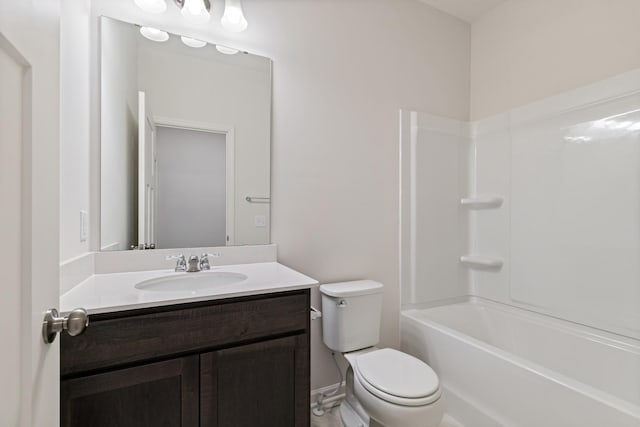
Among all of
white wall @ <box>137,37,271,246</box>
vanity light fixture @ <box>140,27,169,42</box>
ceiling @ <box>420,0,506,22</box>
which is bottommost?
white wall @ <box>137,37,271,246</box>

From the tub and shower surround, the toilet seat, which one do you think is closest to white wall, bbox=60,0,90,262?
the toilet seat

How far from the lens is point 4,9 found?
429 mm

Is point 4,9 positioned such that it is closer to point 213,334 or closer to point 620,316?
point 213,334

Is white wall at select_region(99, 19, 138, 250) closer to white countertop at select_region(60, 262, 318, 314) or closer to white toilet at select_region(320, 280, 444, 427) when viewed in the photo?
white countertop at select_region(60, 262, 318, 314)

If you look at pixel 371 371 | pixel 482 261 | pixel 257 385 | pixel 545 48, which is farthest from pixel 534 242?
pixel 257 385

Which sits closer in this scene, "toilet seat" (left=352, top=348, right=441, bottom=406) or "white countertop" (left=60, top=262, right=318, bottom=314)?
"white countertop" (left=60, top=262, right=318, bottom=314)

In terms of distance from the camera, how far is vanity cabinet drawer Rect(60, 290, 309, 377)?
2.96 ft

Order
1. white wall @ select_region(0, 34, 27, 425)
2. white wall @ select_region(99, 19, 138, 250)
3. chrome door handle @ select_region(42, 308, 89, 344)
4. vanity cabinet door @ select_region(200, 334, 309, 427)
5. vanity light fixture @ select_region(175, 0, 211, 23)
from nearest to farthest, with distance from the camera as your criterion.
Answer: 1. white wall @ select_region(0, 34, 27, 425)
2. chrome door handle @ select_region(42, 308, 89, 344)
3. vanity cabinet door @ select_region(200, 334, 309, 427)
4. white wall @ select_region(99, 19, 138, 250)
5. vanity light fixture @ select_region(175, 0, 211, 23)

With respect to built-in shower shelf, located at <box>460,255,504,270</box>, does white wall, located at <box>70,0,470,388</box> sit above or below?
→ above

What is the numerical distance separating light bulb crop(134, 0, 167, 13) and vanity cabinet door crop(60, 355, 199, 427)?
A: 153cm

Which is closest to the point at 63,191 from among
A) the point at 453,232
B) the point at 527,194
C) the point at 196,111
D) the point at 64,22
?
the point at 64,22

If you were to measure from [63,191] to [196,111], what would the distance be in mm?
716

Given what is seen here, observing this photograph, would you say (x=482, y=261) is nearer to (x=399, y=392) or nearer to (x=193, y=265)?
(x=399, y=392)

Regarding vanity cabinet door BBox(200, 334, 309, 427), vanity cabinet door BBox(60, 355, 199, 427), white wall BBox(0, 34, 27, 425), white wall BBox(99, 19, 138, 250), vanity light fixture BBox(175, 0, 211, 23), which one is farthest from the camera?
vanity light fixture BBox(175, 0, 211, 23)
